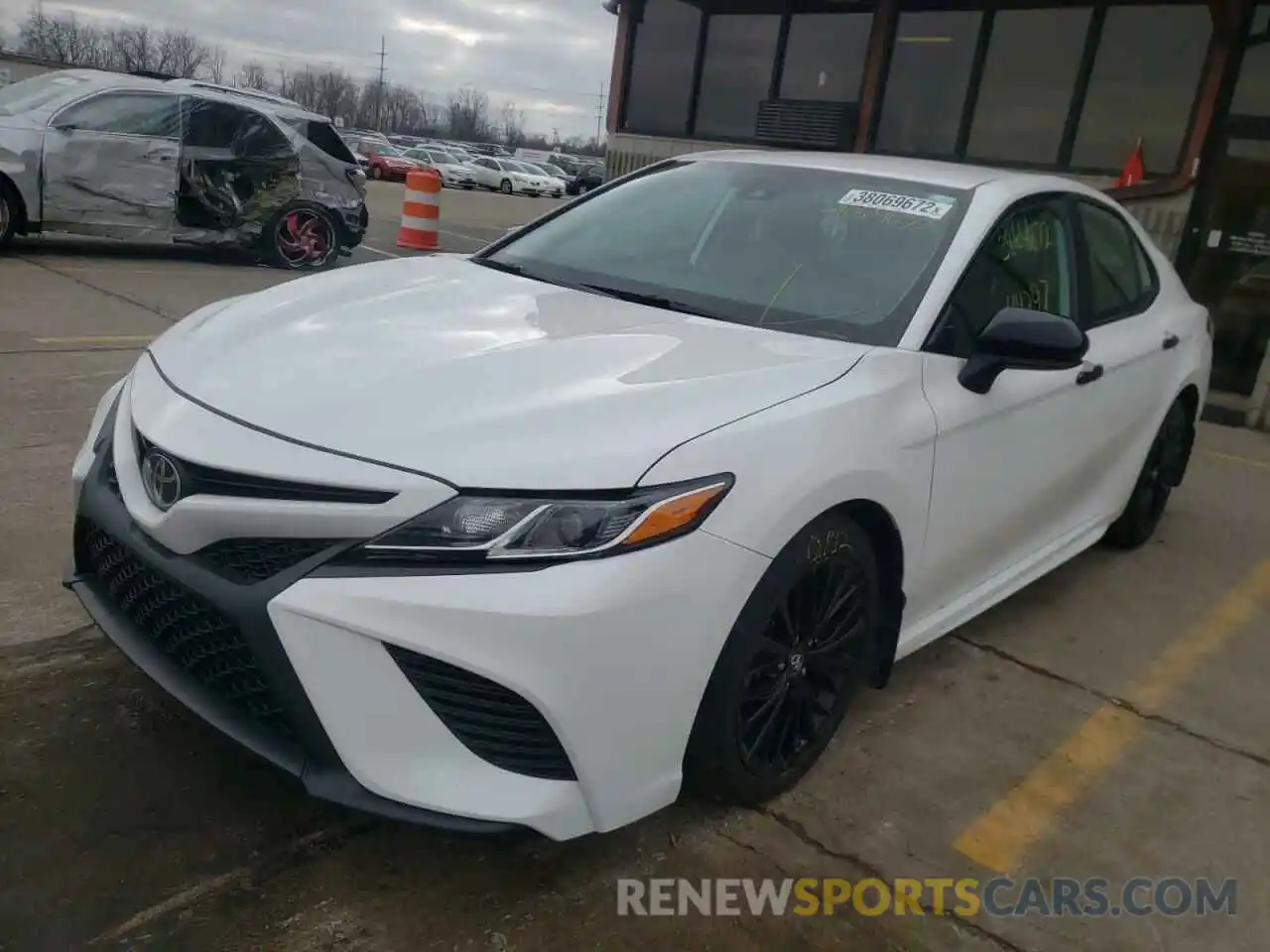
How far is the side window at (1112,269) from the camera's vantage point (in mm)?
3703

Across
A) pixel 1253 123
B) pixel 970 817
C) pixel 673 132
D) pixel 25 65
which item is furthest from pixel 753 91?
pixel 25 65

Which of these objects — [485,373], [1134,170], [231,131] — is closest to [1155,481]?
[485,373]

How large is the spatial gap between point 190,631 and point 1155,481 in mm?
4057

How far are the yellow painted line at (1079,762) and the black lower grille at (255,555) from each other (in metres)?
1.68

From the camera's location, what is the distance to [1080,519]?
3.80 m

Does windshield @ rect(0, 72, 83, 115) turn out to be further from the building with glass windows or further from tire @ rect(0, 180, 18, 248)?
the building with glass windows

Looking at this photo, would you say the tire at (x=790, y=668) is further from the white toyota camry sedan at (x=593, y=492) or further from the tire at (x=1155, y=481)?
the tire at (x=1155, y=481)

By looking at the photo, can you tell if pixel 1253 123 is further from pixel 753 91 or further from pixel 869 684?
pixel 869 684

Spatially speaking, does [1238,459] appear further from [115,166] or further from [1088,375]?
[115,166]

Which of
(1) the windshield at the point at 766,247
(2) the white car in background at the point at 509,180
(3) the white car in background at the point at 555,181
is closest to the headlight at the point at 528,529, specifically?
(1) the windshield at the point at 766,247

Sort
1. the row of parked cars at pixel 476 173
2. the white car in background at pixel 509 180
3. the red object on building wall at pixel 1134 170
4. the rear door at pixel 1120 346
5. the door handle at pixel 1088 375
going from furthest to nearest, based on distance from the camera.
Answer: the white car in background at pixel 509 180 < the row of parked cars at pixel 476 173 < the red object on building wall at pixel 1134 170 < the rear door at pixel 1120 346 < the door handle at pixel 1088 375

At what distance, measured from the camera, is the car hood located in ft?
6.45

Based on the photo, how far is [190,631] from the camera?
204cm

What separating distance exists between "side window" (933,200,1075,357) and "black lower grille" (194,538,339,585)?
168 centimetres
